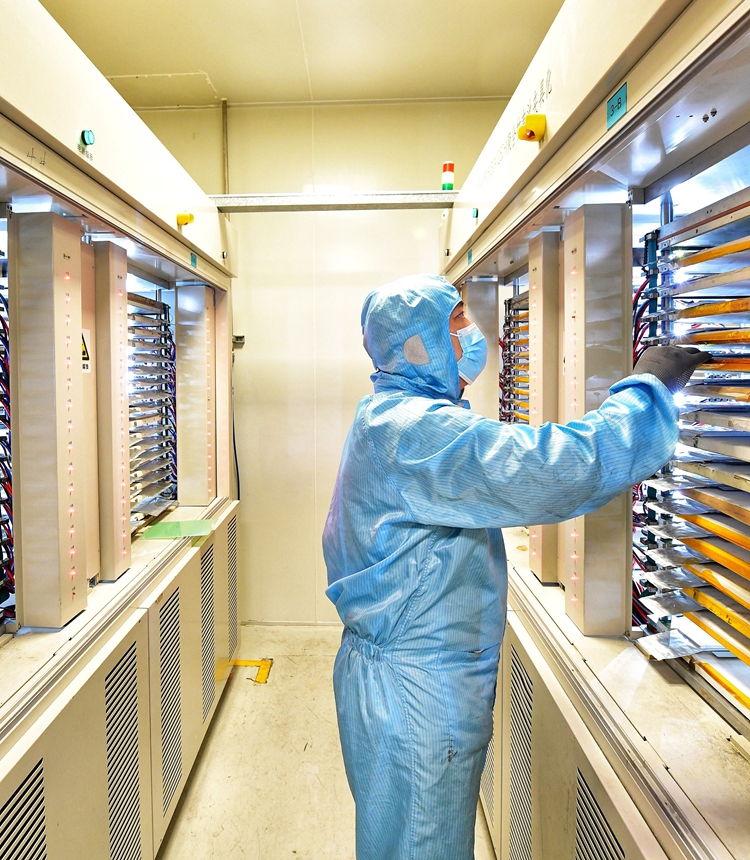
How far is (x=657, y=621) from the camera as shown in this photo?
1.33 m

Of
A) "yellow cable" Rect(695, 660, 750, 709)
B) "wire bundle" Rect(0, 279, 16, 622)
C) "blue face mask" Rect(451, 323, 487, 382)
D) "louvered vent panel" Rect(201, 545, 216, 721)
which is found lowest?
"louvered vent panel" Rect(201, 545, 216, 721)

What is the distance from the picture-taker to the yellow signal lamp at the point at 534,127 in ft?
3.97

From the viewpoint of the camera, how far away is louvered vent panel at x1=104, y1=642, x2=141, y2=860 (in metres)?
1.45

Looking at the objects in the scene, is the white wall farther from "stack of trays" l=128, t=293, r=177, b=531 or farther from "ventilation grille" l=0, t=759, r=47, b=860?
"ventilation grille" l=0, t=759, r=47, b=860

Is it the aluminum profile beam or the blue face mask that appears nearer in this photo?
the blue face mask

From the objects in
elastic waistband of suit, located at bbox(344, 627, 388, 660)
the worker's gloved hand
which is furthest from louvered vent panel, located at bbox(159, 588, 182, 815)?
the worker's gloved hand

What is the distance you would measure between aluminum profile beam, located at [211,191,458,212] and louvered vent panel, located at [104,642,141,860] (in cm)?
188

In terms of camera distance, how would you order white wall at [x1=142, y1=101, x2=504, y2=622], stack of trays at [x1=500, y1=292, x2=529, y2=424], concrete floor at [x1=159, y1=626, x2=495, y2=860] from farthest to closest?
white wall at [x1=142, y1=101, x2=504, y2=622] → stack of trays at [x1=500, y1=292, x2=529, y2=424] → concrete floor at [x1=159, y1=626, x2=495, y2=860]

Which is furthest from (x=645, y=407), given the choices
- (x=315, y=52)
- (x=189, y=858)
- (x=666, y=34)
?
(x=315, y=52)

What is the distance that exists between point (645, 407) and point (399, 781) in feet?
2.94

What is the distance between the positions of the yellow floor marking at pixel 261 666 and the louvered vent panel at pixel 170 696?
35.8 inches

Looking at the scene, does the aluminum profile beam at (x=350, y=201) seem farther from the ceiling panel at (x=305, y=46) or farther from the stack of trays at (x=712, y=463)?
the stack of trays at (x=712, y=463)

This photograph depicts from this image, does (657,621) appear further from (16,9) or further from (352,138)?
(352,138)

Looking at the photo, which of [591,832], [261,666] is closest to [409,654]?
[591,832]
